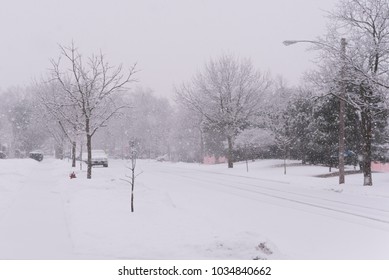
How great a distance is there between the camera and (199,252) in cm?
725

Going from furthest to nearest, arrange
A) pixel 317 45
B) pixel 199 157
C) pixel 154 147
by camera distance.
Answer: pixel 154 147 → pixel 199 157 → pixel 317 45

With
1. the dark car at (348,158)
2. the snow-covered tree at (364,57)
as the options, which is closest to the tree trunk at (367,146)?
the snow-covered tree at (364,57)

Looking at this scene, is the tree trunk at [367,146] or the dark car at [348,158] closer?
the tree trunk at [367,146]

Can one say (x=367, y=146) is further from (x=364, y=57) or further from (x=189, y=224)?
(x=189, y=224)

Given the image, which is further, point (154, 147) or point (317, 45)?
point (154, 147)

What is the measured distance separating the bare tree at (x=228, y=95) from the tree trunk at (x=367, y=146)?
681 inches

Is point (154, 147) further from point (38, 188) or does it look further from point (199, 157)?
point (38, 188)

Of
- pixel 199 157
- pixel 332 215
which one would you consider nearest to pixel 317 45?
pixel 332 215

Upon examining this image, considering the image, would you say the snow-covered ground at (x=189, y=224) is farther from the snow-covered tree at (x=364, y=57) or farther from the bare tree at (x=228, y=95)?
the bare tree at (x=228, y=95)

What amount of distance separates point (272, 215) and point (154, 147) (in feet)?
229

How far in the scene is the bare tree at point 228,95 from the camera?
1475 inches

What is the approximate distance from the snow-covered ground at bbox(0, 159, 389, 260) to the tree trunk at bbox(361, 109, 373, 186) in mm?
1861

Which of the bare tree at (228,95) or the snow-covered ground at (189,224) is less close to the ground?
the bare tree at (228,95)

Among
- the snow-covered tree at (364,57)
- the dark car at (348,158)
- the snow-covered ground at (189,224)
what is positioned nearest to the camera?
the snow-covered ground at (189,224)
